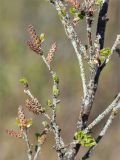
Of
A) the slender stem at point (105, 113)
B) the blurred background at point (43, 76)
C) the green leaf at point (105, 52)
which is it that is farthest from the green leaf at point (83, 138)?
the blurred background at point (43, 76)

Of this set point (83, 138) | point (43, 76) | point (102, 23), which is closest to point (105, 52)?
point (102, 23)

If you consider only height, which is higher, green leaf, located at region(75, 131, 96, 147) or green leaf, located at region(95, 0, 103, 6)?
green leaf, located at region(95, 0, 103, 6)

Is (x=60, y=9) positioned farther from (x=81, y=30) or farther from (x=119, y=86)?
(x=81, y=30)

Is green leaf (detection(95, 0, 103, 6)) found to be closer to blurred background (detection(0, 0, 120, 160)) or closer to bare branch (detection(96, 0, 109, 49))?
bare branch (detection(96, 0, 109, 49))

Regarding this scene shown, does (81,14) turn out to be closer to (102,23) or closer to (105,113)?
(102,23)

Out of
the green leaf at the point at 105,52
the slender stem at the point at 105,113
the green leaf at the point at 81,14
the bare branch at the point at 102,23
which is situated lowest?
the slender stem at the point at 105,113

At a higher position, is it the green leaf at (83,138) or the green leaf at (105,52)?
the green leaf at (105,52)

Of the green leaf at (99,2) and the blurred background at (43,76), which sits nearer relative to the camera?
the green leaf at (99,2)

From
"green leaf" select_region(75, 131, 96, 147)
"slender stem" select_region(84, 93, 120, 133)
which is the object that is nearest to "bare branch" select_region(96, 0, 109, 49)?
"slender stem" select_region(84, 93, 120, 133)

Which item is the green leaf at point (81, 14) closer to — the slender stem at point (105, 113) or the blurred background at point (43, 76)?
the slender stem at point (105, 113)
